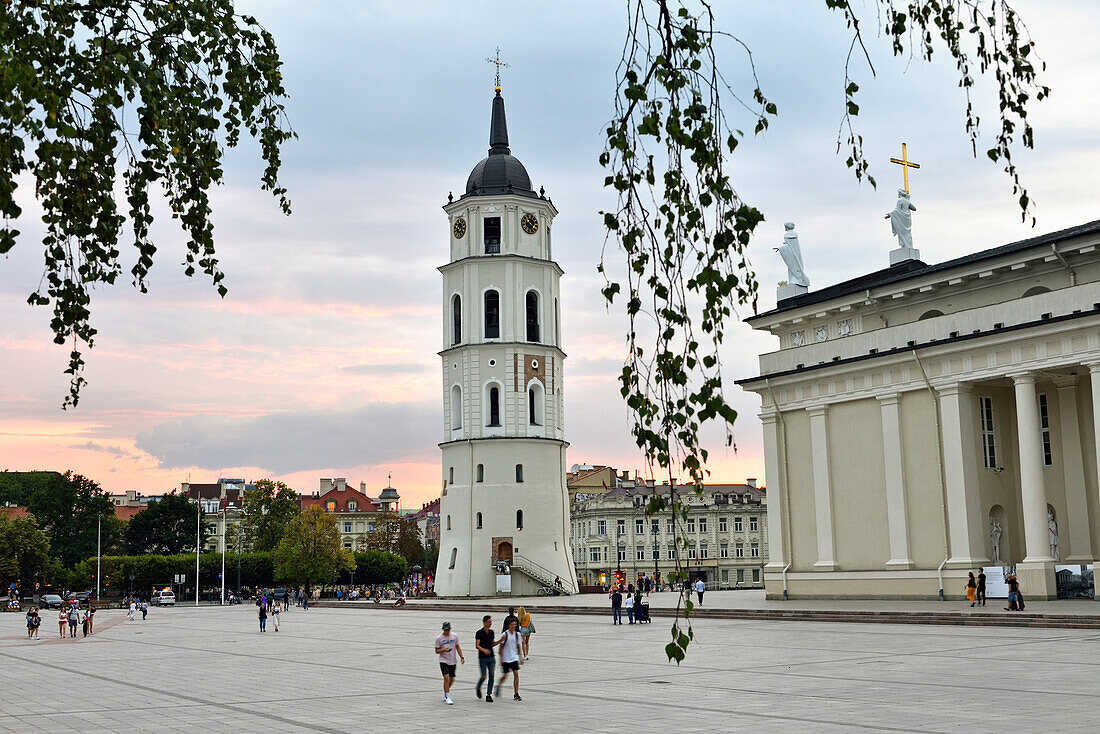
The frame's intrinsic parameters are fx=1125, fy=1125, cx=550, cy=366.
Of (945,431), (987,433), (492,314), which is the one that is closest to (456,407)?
(492,314)

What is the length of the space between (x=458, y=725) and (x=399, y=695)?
4.70m

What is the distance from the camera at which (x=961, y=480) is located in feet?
135

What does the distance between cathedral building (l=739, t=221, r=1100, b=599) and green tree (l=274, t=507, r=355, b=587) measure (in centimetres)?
6165

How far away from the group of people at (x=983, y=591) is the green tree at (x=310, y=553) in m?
71.6

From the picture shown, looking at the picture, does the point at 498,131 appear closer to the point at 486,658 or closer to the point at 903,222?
the point at 903,222

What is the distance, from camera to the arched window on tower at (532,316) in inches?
3196

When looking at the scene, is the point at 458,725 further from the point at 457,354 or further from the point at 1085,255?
the point at 457,354

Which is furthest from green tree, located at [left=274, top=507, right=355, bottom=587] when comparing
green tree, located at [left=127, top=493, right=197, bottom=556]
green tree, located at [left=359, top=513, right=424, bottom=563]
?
green tree, located at [left=359, top=513, right=424, bottom=563]

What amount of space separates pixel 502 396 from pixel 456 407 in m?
4.49

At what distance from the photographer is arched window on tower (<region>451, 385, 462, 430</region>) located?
81.1 metres

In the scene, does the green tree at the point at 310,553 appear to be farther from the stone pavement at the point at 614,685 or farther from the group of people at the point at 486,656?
the group of people at the point at 486,656

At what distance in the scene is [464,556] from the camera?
77375mm

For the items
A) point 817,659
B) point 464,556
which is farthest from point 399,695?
point 464,556

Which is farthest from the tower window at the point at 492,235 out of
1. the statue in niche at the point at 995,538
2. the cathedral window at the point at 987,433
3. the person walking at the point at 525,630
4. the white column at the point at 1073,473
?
the person walking at the point at 525,630
